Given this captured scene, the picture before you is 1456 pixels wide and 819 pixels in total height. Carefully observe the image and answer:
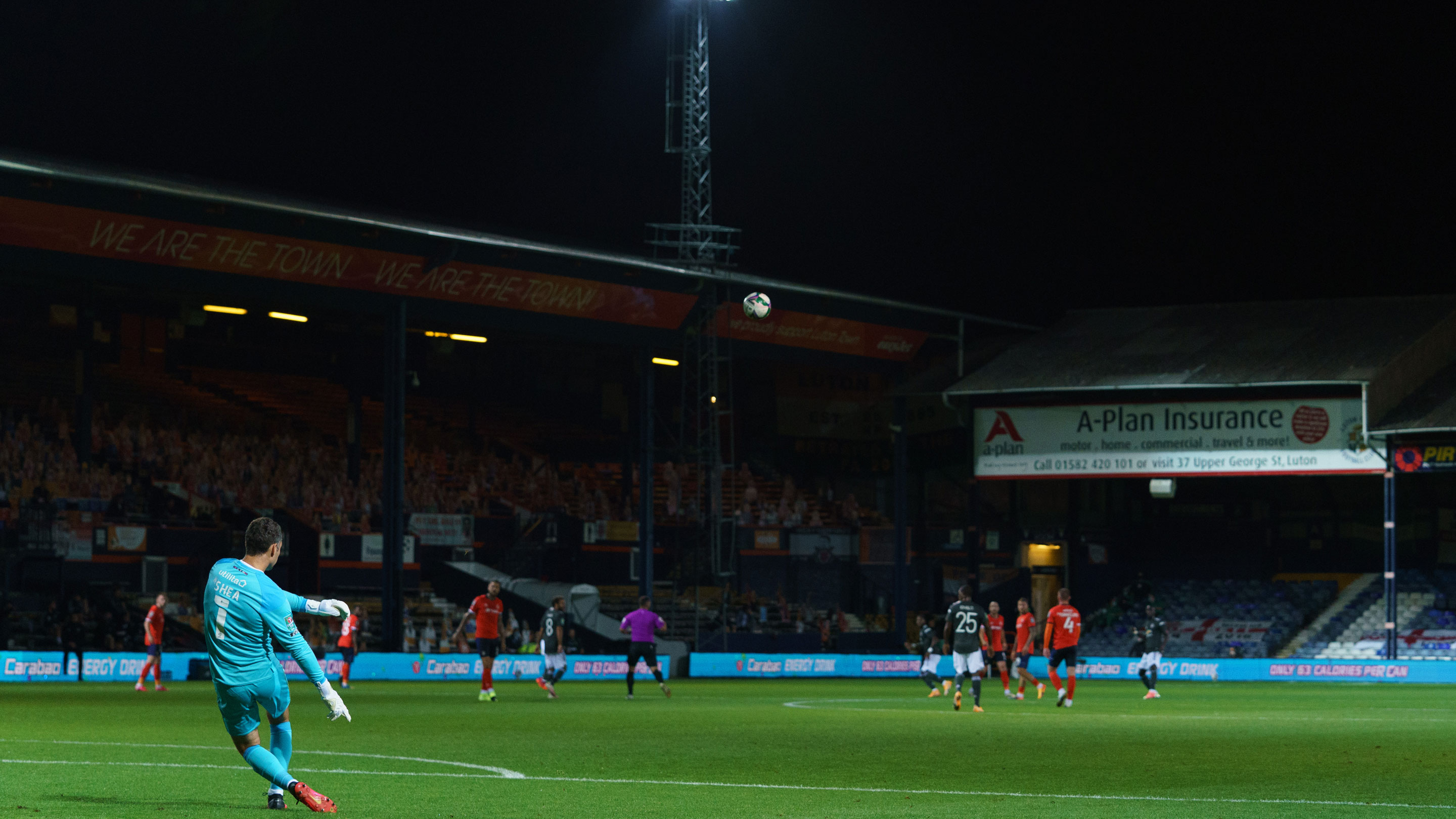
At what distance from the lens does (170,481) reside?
46.6 m

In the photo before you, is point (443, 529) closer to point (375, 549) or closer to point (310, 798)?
point (375, 549)

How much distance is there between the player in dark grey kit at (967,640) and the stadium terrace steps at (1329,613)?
2613 centimetres

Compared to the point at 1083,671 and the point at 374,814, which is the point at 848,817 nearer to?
the point at 374,814

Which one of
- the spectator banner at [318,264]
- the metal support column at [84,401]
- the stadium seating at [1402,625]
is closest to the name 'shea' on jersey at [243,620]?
the spectator banner at [318,264]

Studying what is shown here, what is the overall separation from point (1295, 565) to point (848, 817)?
174ft

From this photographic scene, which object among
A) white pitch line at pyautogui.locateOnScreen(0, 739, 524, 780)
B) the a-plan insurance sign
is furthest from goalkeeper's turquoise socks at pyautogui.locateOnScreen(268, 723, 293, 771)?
the a-plan insurance sign

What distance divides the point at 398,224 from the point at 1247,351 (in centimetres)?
2350

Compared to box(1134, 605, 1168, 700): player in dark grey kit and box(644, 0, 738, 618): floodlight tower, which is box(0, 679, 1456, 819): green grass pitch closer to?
box(1134, 605, 1168, 700): player in dark grey kit

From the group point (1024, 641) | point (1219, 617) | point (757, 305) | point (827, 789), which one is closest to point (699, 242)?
point (757, 305)

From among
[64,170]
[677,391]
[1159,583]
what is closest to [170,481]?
[64,170]

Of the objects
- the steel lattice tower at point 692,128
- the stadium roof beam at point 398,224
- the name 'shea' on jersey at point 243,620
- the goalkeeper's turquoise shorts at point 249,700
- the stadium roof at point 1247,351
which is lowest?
the goalkeeper's turquoise shorts at point 249,700

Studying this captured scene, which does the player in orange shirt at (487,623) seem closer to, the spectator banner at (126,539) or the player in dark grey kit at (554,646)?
the player in dark grey kit at (554,646)

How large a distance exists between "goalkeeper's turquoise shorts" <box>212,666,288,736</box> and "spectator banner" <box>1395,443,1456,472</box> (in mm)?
39443

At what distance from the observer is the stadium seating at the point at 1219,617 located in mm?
54156
